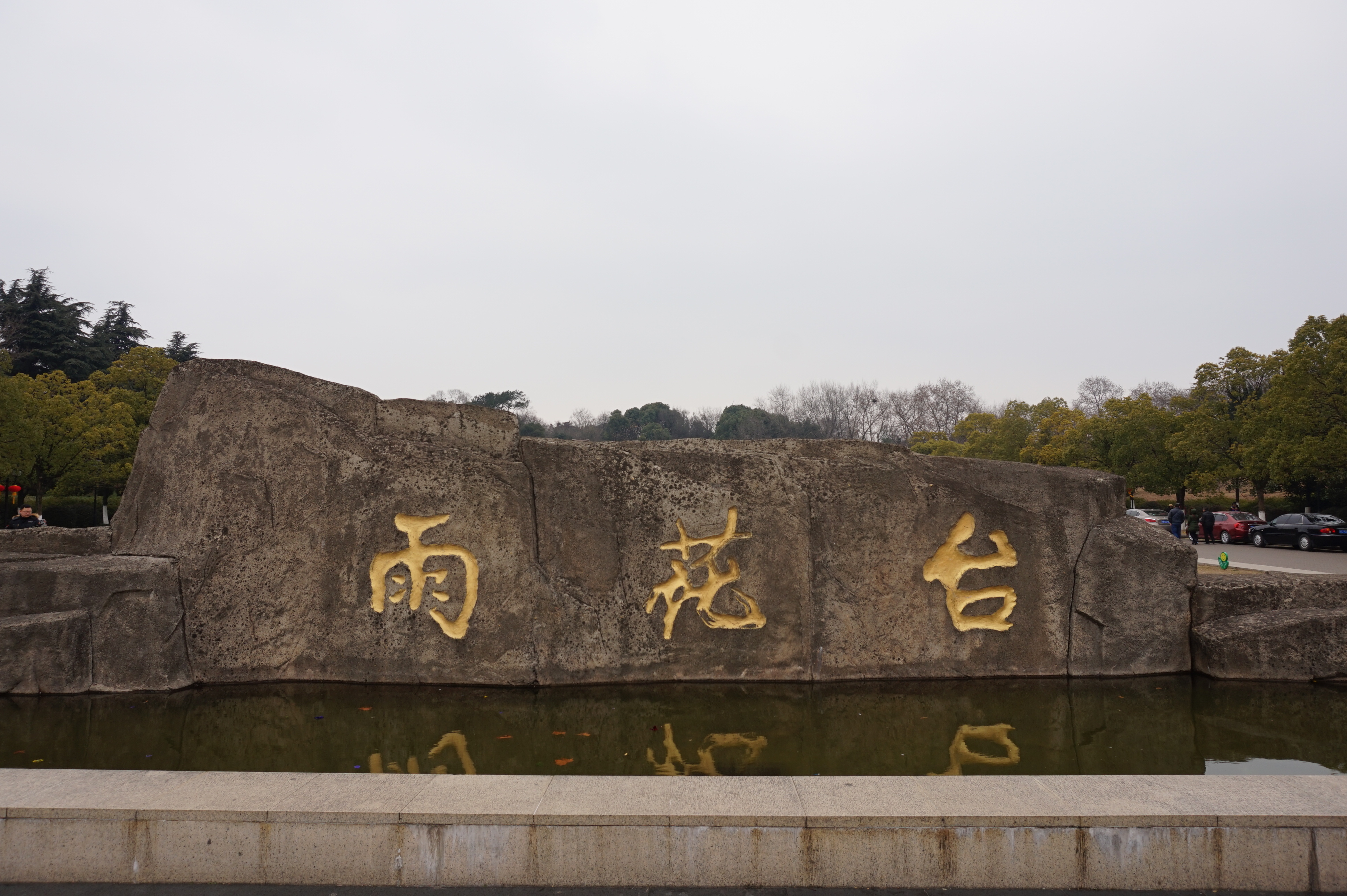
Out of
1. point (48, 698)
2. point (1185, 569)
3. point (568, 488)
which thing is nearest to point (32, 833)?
point (48, 698)

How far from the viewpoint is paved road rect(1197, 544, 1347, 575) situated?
1527 cm

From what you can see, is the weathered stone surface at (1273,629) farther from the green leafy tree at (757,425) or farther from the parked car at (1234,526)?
the green leafy tree at (757,425)

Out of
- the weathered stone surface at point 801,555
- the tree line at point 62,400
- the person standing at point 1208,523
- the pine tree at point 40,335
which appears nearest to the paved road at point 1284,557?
the person standing at point 1208,523

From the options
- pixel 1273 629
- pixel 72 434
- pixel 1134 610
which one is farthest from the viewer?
pixel 72 434

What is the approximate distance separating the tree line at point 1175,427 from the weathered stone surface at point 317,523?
474 centimetres

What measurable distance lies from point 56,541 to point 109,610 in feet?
4.69

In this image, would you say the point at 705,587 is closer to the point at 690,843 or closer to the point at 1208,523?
the point at 690,843

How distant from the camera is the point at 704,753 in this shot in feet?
14.0

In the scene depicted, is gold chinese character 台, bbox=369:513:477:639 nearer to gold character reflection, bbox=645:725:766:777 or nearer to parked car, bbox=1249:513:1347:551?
gold character reflection, bbox=645:725:766:777

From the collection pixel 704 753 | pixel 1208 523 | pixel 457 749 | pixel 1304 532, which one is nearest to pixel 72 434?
pixel 457 749

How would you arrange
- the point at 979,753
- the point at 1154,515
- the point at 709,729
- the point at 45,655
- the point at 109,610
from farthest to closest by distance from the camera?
the point at 1154,515 < the point at 109,610 < the point at 45,655 < the point at 709,729 < the point at 979,753

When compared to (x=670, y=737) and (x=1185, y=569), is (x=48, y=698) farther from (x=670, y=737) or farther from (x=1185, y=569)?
(x=1185, y=569)

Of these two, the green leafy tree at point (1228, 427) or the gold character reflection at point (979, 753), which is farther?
the green leafy tree at point (1228, 427)

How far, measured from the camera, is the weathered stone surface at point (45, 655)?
5.15m
